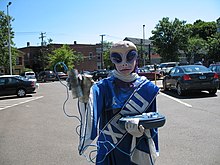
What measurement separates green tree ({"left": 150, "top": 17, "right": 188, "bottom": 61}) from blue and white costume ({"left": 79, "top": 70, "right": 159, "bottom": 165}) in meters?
32.0

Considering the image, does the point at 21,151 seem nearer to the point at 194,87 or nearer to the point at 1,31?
the point at 194,87

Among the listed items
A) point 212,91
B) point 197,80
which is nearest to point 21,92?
point 197,80

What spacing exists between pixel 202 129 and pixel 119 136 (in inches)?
174

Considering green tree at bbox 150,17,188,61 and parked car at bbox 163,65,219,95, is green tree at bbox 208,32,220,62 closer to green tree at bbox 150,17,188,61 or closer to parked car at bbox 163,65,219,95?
green tree at bbox 150,17,188,61

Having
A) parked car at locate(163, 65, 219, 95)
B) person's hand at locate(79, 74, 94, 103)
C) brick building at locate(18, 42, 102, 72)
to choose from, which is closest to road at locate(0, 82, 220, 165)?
person's hand at locate(79, 74, 94, 103)

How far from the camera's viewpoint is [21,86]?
16547mm

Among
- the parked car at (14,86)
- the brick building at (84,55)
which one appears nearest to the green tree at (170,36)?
the parked car at (14,86)

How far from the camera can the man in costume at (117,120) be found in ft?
6.87

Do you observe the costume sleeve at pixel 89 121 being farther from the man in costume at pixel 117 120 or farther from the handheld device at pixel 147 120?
the handheld device at pixel 147 120

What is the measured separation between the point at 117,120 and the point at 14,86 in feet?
50.4

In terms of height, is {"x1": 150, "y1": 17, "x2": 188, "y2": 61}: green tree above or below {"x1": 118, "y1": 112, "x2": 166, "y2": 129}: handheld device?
above

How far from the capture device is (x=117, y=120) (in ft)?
7.11

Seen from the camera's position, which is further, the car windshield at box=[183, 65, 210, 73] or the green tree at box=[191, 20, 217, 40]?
the green tree at box=[191, 20, 217, 40]

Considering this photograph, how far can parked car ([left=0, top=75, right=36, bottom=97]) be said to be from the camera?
16031 mm
